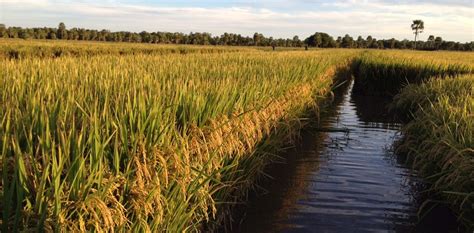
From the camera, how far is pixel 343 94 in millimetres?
20125

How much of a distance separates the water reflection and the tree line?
307ft

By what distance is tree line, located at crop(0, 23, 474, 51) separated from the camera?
98.9 m

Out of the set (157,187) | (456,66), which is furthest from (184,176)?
(456,66)

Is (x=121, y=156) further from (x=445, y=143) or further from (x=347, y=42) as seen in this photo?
(x=347, y=42)

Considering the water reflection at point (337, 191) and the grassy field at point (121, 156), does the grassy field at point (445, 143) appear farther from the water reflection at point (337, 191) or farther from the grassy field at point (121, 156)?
Result: the grassy field at point (121, 156)

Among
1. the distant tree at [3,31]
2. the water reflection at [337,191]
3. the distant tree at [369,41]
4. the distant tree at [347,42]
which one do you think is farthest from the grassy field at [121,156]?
the distant tree at [369,41]

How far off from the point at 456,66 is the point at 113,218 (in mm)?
16133

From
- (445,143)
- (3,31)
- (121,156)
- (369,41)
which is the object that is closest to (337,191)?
(445,143)

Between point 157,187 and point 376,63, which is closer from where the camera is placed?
point 157,187

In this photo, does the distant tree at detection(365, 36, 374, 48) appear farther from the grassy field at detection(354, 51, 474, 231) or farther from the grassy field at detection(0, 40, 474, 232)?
the grassy field at detection(0, 40, 474, 232)

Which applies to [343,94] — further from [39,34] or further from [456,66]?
[39,34]

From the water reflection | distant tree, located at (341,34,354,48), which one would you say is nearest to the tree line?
distant tree, located at (341,34,354,48)

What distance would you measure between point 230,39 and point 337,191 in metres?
103

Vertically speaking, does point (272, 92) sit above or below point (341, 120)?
above
